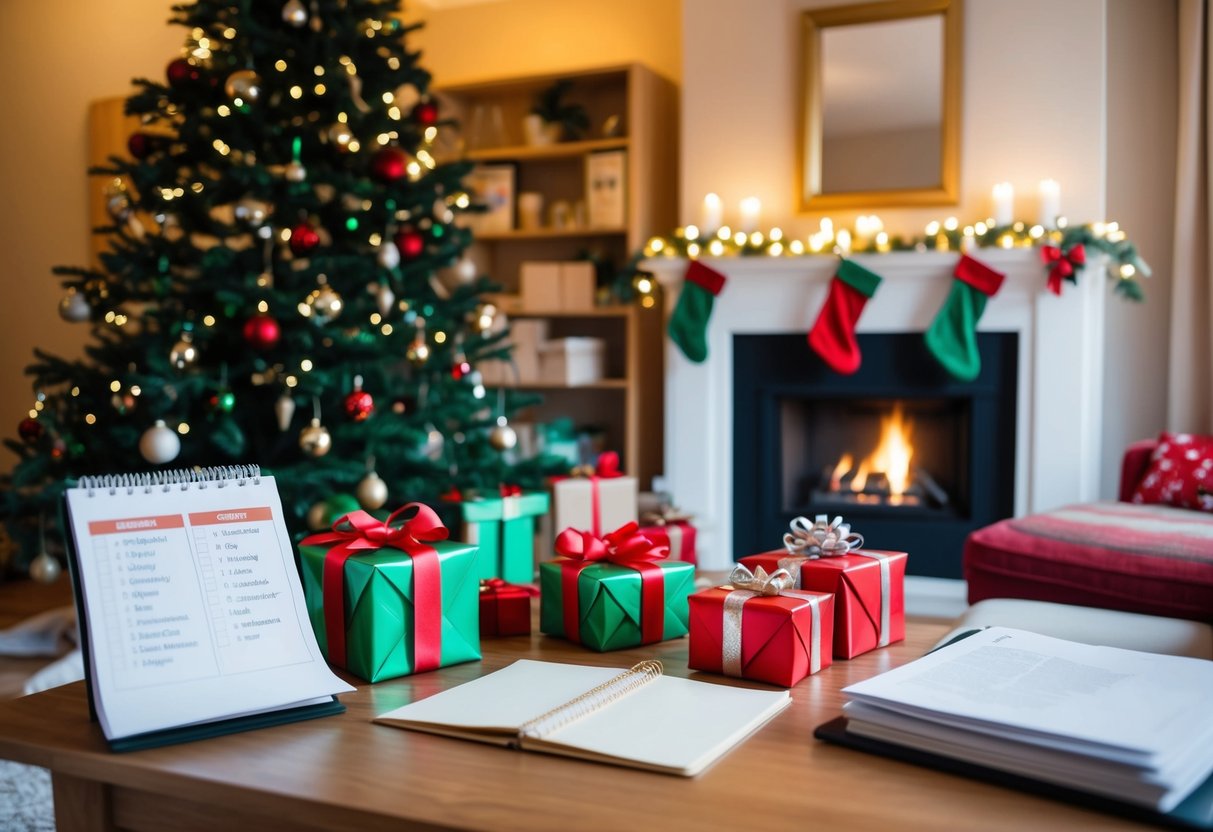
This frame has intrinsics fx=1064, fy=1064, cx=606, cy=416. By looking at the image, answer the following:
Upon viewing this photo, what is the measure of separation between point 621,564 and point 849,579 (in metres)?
0.27

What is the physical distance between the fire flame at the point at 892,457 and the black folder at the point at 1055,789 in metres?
3.05

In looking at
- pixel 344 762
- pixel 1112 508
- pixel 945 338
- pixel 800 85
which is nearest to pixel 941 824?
pixel 344 762

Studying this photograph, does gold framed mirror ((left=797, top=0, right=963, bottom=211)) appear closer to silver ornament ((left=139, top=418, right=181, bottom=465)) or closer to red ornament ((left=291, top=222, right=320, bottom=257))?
red ornament ((left=291, top=222, right=320, bottom=257))

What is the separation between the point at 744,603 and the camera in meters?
1.12

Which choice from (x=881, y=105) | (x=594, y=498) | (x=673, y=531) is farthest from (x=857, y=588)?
(x=881, y=105)

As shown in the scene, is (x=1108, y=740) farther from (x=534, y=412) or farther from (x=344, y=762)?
(x=534, y=412)

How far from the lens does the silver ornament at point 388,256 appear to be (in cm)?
294

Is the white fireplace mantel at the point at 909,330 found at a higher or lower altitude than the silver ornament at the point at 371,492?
higher

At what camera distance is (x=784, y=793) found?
82 centimetres

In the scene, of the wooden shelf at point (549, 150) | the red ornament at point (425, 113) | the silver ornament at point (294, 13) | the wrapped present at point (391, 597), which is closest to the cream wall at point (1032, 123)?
the wooden shelf at point (549, 150)

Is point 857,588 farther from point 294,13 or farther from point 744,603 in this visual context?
point 294,13

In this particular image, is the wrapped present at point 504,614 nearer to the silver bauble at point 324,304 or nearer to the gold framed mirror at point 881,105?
the silver bauble at point 324,304

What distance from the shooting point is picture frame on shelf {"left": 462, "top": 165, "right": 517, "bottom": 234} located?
169 inches

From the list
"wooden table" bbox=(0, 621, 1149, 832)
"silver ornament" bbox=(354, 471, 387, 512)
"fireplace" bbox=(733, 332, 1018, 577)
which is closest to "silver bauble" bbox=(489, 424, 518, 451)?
"silver ornament" bbox=(354, 471, 387, 512)
